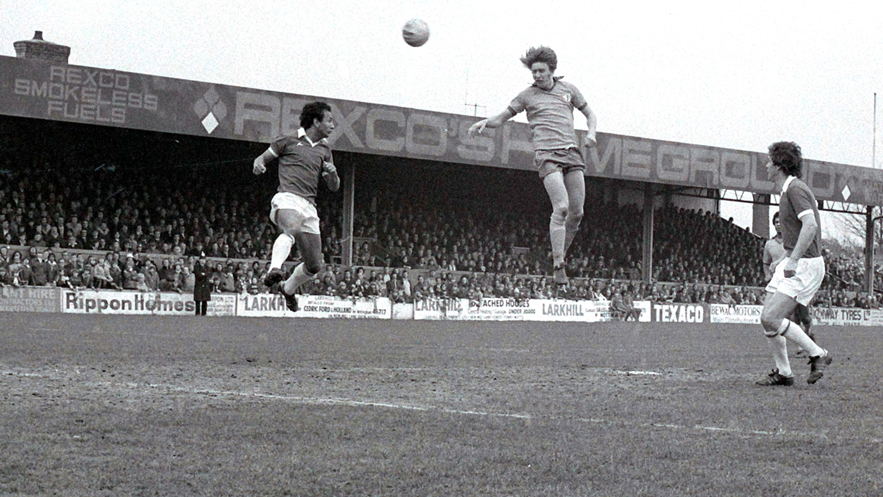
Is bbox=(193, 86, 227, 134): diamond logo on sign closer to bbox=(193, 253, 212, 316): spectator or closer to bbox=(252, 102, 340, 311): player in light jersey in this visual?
bbox=(193, 253, 212, 316): spectator

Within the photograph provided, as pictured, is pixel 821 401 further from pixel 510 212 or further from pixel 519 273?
pixel 510 212

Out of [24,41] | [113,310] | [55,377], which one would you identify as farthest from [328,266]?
[55,377]

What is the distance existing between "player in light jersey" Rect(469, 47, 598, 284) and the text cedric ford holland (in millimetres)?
25267

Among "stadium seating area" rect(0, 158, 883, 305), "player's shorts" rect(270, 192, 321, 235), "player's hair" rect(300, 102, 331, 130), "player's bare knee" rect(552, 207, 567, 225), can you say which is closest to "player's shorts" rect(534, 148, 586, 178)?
"player's bare knee" rect(552, 207, 567, 225)

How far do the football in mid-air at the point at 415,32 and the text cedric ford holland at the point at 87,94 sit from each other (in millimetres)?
17477

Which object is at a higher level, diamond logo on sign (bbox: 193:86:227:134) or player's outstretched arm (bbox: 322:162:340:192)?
diamond logo on sign (bbox: 193:86:227:134)

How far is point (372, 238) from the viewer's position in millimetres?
39125

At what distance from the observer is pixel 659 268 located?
151ft

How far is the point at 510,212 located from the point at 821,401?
125ft

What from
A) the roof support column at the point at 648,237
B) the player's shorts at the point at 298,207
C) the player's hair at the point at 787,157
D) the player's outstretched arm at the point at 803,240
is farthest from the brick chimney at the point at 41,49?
the player's outstretched arm at the point at 803,240

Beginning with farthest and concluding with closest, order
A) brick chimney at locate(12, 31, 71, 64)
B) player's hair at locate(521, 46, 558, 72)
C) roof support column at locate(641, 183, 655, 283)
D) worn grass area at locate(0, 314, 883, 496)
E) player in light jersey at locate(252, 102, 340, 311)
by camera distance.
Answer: roof support column at locate(641, 183, 655, 283) → brick chimney at locate(12, 31, 71, 64) → player in light jersey at locate(252, 102, 340, 311) → player's hair at locate(521, 46, 558, 72) → worn grass area at locate(0, 314, 883, 496)

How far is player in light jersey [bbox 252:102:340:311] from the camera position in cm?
1064

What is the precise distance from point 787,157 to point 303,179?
4.80 metres

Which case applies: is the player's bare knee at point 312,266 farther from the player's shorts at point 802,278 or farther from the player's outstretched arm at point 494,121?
the player's shorts at point 802,278
